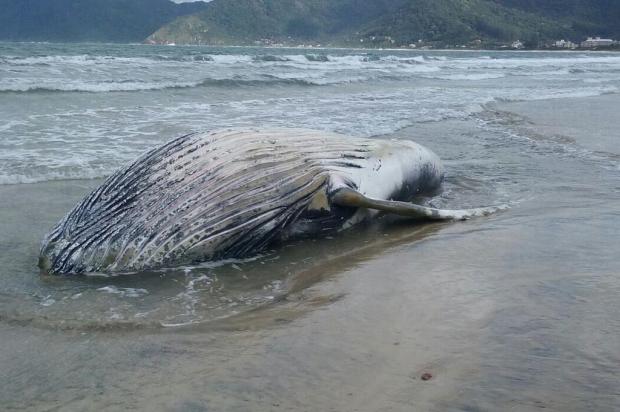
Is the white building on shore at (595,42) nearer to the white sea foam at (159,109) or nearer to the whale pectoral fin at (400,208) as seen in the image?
the white sea foam at (159,109)

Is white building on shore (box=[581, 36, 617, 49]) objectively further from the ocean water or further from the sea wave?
the ocean water

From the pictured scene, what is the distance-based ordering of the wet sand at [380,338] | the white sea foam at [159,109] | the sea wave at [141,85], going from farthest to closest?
the sea wave at [141,85], the white sea foam at [159,109], the wet sand at [380,338]

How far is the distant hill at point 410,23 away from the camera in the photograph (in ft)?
332

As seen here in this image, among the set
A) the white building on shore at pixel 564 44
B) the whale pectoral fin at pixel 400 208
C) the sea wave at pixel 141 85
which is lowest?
the whale pectoral fin at pixel 400 208

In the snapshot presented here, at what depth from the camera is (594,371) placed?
9.21 ft

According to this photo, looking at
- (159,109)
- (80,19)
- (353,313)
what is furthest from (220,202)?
(80,19)

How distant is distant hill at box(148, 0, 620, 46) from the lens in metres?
101

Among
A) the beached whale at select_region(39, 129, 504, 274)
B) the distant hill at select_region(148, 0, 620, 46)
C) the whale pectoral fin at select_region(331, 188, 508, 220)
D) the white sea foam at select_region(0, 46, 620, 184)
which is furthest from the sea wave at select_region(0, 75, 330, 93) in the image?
the distant hill at select_region(148, 0, 620, 46)

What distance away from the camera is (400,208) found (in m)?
5.30

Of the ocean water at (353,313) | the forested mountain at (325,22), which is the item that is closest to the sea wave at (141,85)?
the ocean water at (353,313)

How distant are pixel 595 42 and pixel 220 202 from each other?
103536 millimetres

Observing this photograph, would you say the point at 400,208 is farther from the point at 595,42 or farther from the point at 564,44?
the point at 595,42

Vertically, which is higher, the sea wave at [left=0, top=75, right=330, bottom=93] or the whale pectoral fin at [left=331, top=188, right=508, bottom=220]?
the sea wave at [left=0, top=75, right=330, bottom=93]

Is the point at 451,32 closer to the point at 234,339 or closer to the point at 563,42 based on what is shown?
the point at 563,42
